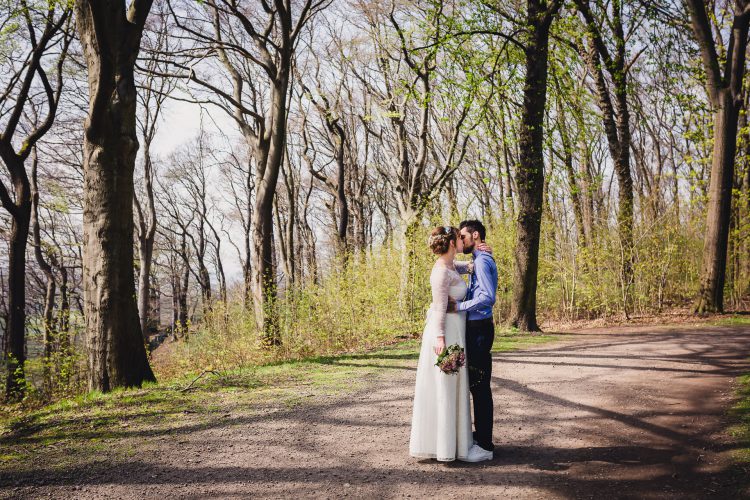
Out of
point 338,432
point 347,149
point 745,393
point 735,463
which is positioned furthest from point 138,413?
point 347,149

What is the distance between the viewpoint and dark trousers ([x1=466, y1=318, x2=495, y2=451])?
4641 mm

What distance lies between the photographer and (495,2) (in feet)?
45.7

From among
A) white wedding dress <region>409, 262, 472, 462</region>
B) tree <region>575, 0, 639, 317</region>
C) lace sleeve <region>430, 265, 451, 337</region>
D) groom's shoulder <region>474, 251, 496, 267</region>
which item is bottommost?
white wedding dress <region>409, 262, 472, 462</region>

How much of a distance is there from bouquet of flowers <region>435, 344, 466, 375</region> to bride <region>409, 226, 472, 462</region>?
6 centimetres

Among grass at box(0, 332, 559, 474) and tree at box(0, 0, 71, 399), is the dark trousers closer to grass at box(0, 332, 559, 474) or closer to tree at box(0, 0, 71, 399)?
grass at box(0, 332, 559, 474)

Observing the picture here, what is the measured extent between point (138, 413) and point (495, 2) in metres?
12.7

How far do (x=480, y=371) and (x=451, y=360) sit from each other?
0.34m

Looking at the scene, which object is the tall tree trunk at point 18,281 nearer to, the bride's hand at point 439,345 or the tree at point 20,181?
the tree at point 20,181

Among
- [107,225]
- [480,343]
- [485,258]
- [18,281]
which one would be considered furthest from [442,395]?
[18,281]

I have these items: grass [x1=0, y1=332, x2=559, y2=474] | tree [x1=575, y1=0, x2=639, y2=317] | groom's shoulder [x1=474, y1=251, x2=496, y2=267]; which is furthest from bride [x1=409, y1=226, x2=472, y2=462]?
tree [x1=575, y1=0, x2=639, y2=317]

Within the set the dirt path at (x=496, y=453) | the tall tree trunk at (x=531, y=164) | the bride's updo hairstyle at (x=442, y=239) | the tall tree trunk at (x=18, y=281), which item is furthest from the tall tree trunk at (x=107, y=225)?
the tall tree trunk at (x=531, y=164)

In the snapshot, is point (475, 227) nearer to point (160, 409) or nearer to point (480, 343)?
point (480, 343)

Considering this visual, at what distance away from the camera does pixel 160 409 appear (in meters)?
6.43

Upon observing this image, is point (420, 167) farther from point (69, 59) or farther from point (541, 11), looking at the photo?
point (69, 59)
